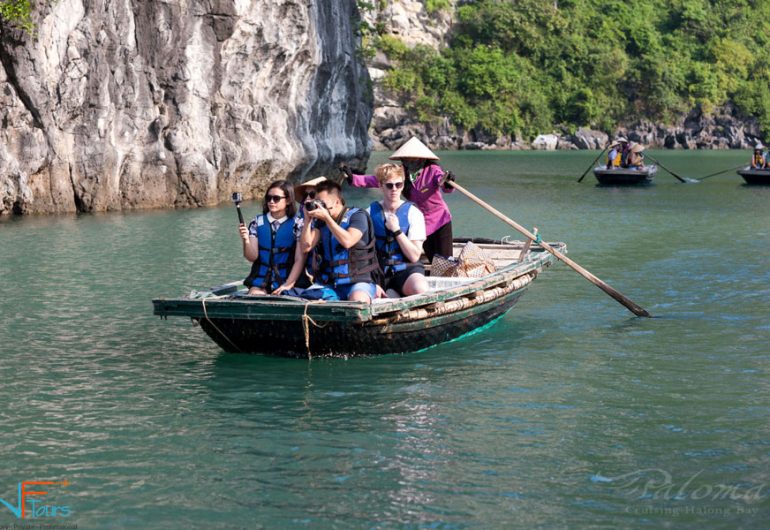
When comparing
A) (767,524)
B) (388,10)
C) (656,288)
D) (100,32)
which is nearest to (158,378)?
(767,524)

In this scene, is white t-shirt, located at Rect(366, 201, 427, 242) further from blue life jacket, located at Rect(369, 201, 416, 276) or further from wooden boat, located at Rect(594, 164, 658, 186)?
wooden boat, located at Rect(594, 164, 658, 186)

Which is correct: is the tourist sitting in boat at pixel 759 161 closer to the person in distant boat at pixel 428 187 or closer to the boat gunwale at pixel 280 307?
the person in distant boat at pixel 428 187

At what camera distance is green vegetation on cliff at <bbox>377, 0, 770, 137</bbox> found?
2948 inches

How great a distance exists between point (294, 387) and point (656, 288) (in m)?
6.65

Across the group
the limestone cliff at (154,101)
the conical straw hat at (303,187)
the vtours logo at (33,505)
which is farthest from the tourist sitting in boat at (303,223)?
the limestone cliff at (154,101)

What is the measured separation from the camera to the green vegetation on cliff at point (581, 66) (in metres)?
74.9

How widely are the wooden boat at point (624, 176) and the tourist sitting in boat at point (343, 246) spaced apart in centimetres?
2696

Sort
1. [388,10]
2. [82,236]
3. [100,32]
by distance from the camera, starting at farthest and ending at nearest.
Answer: [388,10]
[100,32]
[82,236]

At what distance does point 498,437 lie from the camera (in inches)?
301

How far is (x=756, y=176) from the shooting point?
117 ft

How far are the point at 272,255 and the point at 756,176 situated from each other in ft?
95.1

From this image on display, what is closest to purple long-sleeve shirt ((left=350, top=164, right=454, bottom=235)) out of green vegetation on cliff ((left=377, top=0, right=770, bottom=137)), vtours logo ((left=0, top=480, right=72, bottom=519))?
vtours logo ((left=0, top=480, right=72, bottom=519))

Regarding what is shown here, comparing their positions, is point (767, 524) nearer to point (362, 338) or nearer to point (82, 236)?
point (362, 338)

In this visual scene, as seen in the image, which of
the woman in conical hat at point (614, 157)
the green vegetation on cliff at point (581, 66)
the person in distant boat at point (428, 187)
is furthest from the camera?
the green vegetation on cliff at point (581, 66)
